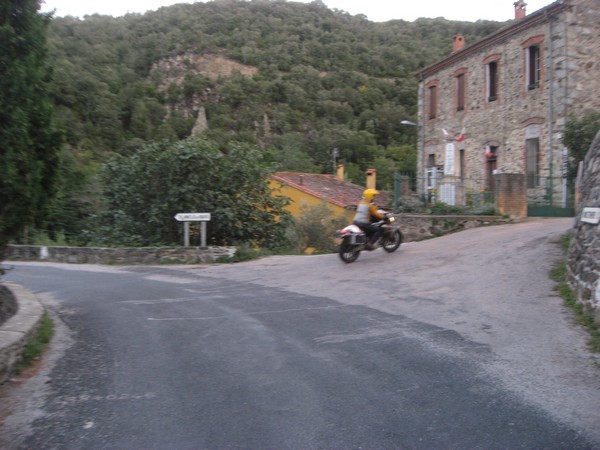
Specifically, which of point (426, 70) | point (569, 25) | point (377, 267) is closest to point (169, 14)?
point (426, 70)

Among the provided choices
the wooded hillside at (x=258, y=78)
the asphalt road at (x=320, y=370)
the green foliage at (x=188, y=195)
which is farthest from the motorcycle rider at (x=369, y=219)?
the wooded hillside at (x=258, y=78)

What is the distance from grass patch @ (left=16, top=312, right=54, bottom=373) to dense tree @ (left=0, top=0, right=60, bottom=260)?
3.73ft

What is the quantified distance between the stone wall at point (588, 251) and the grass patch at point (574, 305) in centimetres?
Result: 8

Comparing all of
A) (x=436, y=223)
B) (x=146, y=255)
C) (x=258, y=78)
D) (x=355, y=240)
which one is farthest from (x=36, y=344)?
(x=258, y=78)

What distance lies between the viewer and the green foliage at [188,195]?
16156 mm

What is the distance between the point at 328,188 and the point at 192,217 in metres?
19.3

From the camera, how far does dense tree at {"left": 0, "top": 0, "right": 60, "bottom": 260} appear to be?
6.04 m

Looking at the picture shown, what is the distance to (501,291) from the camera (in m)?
8.31

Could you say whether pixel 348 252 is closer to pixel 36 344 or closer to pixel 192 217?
pixel 192 217

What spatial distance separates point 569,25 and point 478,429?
19.3m

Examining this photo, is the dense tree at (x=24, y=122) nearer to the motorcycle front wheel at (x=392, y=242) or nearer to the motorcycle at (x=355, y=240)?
the motorcycle at (x=355, y=240)

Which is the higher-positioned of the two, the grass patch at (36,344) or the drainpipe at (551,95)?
the drainpipe at (551,95)

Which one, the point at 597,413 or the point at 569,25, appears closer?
the point at 597,413

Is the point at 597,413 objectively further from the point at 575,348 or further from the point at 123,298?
the point at 123,298
